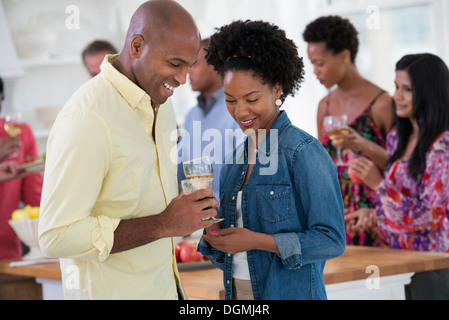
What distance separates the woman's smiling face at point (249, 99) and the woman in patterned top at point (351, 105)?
1.29 meters

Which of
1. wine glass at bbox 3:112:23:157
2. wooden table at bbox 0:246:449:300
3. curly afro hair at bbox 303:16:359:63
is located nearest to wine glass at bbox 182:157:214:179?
wooden table at bbox 0:246:449:300

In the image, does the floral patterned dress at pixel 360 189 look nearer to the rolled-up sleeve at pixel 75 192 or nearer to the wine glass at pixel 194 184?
the wine glass at pixel 194 184

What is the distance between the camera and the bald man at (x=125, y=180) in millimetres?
1480

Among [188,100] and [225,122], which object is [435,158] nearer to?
[225,122]

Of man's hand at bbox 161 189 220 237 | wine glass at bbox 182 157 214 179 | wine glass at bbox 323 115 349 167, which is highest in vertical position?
wine glass at bbox 323 115 349 167

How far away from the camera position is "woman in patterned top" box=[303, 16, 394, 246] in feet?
10.3

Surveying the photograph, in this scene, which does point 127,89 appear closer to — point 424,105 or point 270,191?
point 270,191

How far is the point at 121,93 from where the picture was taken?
1.67m

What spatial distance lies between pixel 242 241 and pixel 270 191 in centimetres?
18

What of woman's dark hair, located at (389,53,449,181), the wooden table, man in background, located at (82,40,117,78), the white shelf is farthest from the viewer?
the white shelf

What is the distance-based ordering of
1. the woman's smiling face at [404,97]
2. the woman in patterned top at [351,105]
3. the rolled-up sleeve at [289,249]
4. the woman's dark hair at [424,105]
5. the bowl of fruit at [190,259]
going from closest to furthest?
1. the rolled-up sleeve at [289,249]
2. the bowl of fruit at [190,259]
3. the woman's dark hair at [424,105]
4. the woman's smiling face at [404,97]
5. the woman in patterned top at [351,105]

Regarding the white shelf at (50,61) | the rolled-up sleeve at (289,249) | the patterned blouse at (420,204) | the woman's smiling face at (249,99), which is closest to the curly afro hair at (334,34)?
the patterned blouse at (420,204)

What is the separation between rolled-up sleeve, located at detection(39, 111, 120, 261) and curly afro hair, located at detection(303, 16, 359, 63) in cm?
216

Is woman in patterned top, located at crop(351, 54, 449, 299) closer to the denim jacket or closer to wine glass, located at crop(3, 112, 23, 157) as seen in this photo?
the denim jacket
